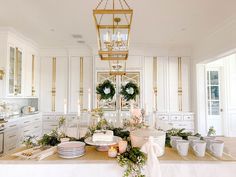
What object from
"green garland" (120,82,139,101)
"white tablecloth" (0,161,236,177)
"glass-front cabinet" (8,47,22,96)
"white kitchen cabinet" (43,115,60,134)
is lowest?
"white kitchen cabinet" (43,115,60,134)

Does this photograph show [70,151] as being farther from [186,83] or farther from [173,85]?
[186,83]

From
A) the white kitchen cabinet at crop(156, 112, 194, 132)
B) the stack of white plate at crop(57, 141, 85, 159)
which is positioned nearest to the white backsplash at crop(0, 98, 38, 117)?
the stack of white plate at crop(57, 141, 85, 159)

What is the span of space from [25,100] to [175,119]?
14.9 ft

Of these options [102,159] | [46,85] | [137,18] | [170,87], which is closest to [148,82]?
[170,87]

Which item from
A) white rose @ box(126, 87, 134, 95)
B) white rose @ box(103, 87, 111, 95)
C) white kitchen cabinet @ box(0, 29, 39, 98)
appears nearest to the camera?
white kitchen cabinet @ box(0, 29, 39, 98)

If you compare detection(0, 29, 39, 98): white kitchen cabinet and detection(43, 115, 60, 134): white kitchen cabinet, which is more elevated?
detection(0, 29, 39, 98): white kitchen cabinet

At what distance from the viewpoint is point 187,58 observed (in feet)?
17.9

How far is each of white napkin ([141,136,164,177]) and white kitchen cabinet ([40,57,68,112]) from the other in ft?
14.8

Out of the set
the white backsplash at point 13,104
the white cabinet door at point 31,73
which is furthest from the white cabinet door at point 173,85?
the white backsplash at point 13,104

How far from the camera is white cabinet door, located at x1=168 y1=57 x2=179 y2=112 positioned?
538 centimetres

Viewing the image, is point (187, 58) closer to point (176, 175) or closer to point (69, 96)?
point (69, 96)

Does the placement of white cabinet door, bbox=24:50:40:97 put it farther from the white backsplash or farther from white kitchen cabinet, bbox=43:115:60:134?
white kitchen cabinet, bbox=43:115:60:134

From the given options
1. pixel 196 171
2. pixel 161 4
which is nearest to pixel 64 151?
pixel 196 171

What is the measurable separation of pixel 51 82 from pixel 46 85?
0.18 meters
